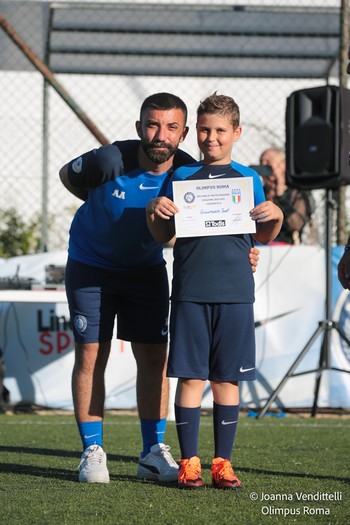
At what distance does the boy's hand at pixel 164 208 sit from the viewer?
3805 mm

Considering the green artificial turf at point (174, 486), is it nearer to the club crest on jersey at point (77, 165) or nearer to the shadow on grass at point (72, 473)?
the shadow on grass at point (72, 473)

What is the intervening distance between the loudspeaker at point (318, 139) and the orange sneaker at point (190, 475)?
1.15 meters

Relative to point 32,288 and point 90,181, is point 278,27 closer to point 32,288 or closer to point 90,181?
point 32,288

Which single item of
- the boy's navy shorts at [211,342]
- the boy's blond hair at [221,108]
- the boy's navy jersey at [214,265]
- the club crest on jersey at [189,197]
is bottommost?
the boy's navy shorts at [211,342]

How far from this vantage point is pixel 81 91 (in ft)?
31.0

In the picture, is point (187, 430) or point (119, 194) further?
point (119, 194)

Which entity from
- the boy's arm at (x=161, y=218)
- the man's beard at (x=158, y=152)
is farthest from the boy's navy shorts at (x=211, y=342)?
the man's beard at (x=158, y=152)

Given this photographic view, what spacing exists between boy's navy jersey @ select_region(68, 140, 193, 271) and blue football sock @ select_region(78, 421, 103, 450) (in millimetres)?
664

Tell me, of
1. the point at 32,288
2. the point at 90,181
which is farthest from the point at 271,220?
the point at 32,288

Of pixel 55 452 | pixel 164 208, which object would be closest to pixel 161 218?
pixel 164 208

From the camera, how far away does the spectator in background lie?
24.3 ft

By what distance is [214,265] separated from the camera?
3.84 meters

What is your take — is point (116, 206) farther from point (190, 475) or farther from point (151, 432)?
point (190, 475)

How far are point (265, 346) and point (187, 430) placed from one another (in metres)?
3.30
